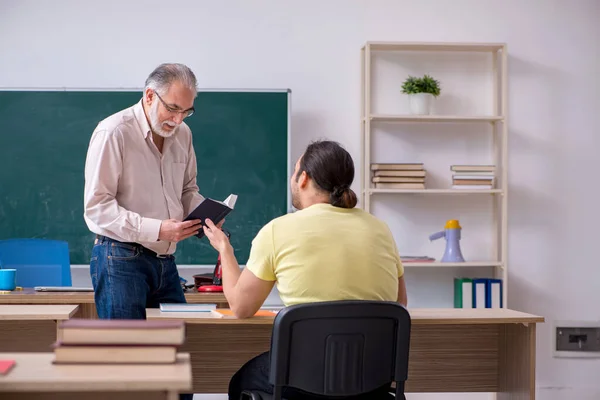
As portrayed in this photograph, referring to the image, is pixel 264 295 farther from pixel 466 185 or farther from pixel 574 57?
pixel 574 57

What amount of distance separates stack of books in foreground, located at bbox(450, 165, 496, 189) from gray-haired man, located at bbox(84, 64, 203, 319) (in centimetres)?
216

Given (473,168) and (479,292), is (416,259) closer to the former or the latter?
(479,292)

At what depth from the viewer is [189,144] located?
2941 mm

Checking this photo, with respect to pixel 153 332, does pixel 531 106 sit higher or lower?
higher

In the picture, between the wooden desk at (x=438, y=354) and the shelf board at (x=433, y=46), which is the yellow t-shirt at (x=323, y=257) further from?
the shelf board at (x=433, y=46)

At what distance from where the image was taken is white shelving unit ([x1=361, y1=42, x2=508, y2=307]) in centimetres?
447

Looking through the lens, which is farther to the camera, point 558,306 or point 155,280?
point 558,306

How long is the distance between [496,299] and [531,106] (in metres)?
1.25

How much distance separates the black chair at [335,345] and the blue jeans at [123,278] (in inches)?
27.8

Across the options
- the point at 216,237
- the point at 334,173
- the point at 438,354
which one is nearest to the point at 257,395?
the point at 216,237

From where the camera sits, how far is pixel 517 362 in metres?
2.81

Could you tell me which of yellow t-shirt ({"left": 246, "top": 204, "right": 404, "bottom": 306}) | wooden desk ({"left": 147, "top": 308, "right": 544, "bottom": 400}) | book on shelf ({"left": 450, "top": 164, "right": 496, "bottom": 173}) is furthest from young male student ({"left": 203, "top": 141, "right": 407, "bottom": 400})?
book on shelf ({"left": 450, "top": 164, "right": 496, "bottom": 173})

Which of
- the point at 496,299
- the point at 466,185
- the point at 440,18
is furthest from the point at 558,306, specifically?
the point at 440,18

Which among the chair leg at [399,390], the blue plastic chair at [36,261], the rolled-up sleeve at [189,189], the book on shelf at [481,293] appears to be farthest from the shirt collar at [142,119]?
the book on shelf at [481,293]
